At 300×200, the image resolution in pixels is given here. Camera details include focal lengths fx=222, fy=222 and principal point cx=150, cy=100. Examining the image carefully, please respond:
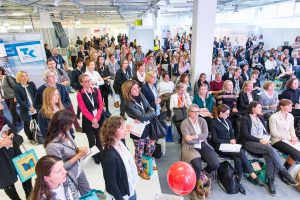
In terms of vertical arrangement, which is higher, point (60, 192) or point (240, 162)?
point (60, 192)

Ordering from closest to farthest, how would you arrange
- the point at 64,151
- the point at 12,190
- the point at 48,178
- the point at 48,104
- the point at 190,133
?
the point at 48,178
the point at 64,151
the point at 12,190
the point at 48,104
the point at 190,133

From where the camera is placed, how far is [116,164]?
1926 mm

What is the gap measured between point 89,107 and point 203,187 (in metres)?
1.99

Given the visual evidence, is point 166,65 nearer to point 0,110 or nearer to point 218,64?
point 218,64

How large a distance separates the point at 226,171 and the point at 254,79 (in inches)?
123

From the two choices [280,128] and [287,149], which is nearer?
[287,149]

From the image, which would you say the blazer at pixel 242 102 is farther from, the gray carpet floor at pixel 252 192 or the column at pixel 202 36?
the gray carpet floor at pixel 252 192

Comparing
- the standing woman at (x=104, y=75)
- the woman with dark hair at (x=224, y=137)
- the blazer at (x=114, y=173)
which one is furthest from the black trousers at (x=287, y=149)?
the standing woman at (x=104, y=75)

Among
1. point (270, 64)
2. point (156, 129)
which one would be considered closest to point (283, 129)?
point (156, 129)

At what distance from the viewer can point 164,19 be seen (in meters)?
25.3

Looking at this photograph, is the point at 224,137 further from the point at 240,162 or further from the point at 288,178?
the point at 288,178

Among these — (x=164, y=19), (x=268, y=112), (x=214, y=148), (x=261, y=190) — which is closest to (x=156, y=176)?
(x=214, y=148)

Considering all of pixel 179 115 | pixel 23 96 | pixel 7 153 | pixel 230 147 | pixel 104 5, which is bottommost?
pixel 230 147

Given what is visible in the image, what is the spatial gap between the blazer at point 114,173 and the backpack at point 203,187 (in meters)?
1.38
